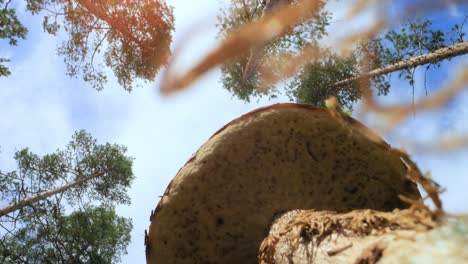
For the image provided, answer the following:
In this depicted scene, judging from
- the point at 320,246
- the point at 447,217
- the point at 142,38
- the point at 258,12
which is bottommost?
the point at 447,217

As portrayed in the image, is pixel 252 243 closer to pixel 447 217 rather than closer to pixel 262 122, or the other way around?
pixel 262 122

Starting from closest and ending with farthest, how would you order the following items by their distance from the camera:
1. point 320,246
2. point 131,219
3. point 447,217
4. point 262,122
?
point 447,217 < point 320,246 < point 262,122 < point 131,219

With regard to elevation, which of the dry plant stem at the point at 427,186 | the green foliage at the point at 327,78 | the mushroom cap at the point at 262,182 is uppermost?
the green foliage at the point at 327,78

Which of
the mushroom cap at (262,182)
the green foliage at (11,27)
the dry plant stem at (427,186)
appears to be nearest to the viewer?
the dry plant stem at (427,186)

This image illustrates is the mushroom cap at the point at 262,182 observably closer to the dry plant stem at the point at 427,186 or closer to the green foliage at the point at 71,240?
the dry plant stem at the point at 427,186

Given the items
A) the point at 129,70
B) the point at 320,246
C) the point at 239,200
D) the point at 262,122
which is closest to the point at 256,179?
the point at 239,200

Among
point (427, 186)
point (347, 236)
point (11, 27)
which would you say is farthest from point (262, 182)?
point (11, 27)

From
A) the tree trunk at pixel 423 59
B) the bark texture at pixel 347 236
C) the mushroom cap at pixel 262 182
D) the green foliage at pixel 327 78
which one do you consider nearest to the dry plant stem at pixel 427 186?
the bark texture at pixel 347 236
